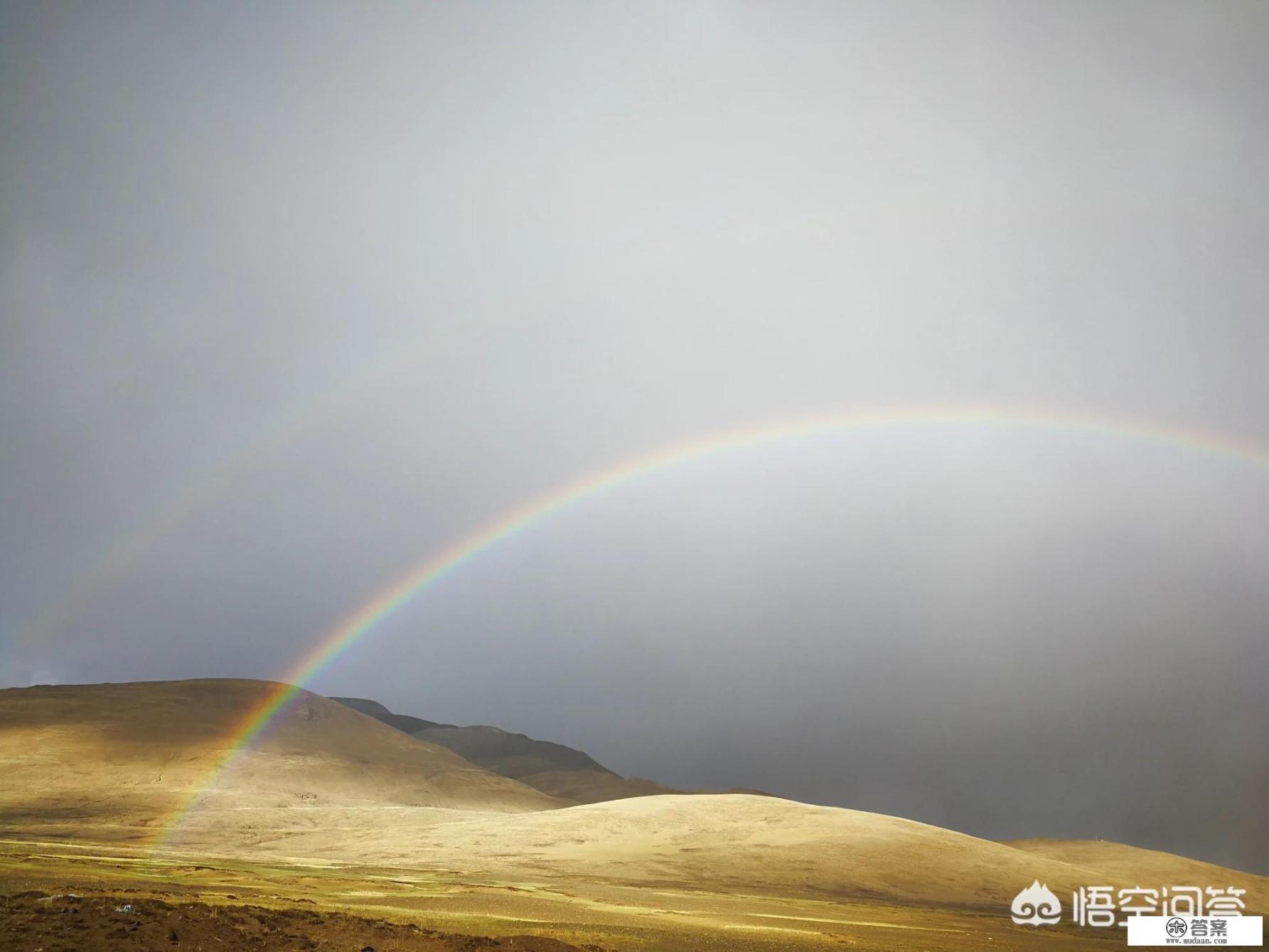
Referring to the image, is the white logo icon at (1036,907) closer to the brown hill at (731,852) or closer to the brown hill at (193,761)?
the brown hill at (731,852)

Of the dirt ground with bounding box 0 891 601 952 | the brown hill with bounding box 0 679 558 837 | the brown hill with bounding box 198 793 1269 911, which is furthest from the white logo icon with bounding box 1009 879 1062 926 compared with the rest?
the brown hill with bounding box 0 679 558 837

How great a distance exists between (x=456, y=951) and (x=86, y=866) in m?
32.7

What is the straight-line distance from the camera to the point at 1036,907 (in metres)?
65.8

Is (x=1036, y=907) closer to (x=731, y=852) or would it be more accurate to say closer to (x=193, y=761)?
(x=731, y=852)

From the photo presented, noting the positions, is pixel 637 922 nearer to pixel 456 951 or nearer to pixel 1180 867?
pixel 456 951

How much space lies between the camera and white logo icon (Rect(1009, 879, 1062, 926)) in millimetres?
57528

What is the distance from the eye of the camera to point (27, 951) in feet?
74.8

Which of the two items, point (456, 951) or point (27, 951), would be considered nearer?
point (27, 951)

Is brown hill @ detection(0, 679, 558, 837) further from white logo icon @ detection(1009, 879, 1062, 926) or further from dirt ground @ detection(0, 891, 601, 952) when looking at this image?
white logo icon @ detection(1009, 879, 1062, 926)

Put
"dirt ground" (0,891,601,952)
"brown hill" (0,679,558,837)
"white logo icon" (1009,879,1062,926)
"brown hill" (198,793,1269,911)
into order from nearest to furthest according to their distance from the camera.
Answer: "dirt ground" (0,891,601,952), "white logo icon" (1009,879,1062,926), "brown hill" (198,793,1269,911), "brown hill" (0,679,558,837)

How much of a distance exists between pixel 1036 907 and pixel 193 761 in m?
121

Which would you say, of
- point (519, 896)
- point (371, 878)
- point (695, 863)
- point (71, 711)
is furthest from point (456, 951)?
point (71, 711)

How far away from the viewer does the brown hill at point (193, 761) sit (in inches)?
4166

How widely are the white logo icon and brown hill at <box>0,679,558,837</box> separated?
78707 mm
